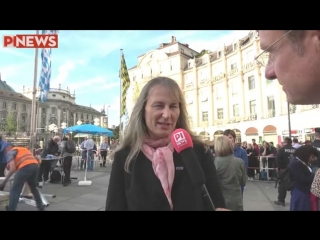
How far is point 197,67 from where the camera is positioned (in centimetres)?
2719

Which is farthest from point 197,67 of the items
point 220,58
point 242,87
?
point 242,87

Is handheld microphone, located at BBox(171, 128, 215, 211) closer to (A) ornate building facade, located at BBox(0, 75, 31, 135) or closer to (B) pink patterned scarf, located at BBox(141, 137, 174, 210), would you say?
(B) pink patterned scarf, located at BBox(141, 137, 174, 210)

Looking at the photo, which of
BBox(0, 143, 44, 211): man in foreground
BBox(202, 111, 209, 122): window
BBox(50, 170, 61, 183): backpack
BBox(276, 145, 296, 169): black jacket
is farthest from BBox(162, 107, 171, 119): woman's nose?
BBox(202, 111, 209, 122): window

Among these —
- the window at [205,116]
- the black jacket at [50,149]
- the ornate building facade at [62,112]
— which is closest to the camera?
the black jacket at [50,149]

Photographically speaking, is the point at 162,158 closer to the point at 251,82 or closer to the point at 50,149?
the point at 50,149

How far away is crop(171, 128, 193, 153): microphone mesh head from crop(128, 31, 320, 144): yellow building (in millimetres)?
13672

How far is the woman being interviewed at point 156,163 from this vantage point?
104cm

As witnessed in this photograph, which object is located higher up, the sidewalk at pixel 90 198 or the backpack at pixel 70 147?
the backpack at pixel 70 147

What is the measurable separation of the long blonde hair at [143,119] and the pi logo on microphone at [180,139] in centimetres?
13

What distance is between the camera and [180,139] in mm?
1103

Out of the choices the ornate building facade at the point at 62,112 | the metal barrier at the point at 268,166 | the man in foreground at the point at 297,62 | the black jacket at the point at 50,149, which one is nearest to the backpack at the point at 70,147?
the black jacket at the point at 50,149

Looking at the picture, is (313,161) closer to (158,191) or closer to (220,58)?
(158,191)

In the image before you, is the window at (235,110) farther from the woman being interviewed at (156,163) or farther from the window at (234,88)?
the woman being interviewed at (156,163)
